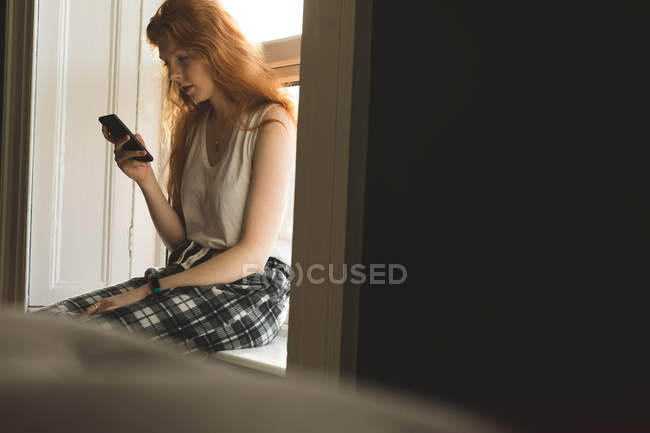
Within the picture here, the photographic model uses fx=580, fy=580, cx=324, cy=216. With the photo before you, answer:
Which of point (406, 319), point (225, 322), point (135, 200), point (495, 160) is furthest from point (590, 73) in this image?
point (135, 200)

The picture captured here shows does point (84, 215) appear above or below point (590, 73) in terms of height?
below

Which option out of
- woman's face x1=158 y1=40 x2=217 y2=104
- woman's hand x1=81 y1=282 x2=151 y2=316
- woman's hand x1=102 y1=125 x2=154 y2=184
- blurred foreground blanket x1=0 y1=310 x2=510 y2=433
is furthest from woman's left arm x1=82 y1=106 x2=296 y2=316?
blurred foreground blanket x1=0 y1=310 x2=510 y2=433

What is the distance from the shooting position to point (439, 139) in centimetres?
105

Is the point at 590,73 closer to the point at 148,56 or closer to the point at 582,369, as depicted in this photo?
the point at 582,369

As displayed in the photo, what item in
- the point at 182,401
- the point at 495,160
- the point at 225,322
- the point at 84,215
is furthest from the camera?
the point at 84,215

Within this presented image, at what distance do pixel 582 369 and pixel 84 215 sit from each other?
2.13m

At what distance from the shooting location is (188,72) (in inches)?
71.2

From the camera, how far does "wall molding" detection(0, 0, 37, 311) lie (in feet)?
7.70

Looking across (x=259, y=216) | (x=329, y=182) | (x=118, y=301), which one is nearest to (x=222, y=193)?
(x=259, y=216)

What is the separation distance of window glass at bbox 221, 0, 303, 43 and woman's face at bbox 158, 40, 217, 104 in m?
0.37

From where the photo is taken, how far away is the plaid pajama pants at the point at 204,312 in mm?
1464

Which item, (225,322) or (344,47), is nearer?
(344,47)

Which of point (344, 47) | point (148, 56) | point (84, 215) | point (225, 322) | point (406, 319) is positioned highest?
point (148, 56)

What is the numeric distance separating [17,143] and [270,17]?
1.15m
